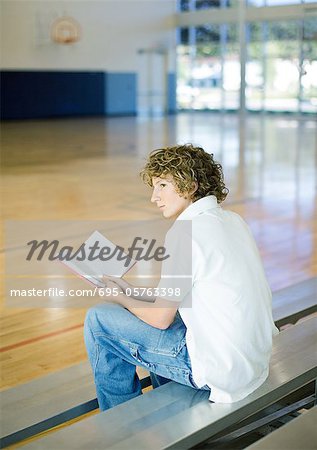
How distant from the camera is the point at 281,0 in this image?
973 inches

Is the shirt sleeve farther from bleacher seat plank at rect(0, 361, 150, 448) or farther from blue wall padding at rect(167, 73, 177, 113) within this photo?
blue wall padding at rect(167, 73, 177, 113)

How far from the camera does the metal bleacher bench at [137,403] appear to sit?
2.31 m

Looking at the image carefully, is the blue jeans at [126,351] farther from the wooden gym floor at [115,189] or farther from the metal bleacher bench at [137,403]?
the wooden gym floor at [115,189]

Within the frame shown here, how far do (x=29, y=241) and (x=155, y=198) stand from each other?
4132mm

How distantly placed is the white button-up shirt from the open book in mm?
415

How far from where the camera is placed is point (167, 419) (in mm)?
2332

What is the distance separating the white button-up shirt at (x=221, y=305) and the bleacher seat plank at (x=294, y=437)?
7.6 inches

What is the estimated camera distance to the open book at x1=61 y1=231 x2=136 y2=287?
264cm

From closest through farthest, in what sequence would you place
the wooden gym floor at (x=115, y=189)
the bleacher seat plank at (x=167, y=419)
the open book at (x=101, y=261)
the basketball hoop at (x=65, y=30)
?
the bleacher seat plank at (x=167, y=419)
the open book at (x=101, y=261)
the wooden gym floor at (x=115, y=189)
the basketball hoop at (x=65, y=30)

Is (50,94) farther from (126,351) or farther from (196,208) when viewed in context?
(196,208)

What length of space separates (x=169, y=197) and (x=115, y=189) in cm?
701

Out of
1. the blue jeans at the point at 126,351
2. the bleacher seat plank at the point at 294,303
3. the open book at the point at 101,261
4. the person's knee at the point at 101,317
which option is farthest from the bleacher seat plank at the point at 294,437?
the bleacher seat plank at the point at 294,303

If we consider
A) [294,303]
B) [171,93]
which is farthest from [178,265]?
[171,93]

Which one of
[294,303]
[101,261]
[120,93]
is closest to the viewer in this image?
[101,261]
